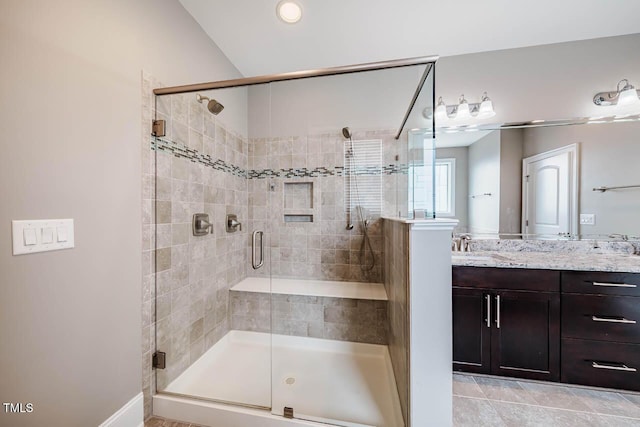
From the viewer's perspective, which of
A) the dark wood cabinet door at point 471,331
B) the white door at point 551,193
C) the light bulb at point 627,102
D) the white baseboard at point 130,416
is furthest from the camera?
the white door at point 551,193

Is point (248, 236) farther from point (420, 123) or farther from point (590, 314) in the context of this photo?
point (590, 314)

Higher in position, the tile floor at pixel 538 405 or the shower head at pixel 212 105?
the shower head at pixel 212 105

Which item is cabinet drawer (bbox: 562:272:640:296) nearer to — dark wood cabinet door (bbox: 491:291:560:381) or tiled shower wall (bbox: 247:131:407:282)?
dark wood cabinet door (bbox: 491:291:560:381)

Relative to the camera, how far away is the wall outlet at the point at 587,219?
1956 millimetres

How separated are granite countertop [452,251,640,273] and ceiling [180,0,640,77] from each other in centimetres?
179

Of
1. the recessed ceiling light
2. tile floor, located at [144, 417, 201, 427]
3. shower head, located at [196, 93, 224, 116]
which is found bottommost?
tile floor, located at [144, 417, 201, 427]

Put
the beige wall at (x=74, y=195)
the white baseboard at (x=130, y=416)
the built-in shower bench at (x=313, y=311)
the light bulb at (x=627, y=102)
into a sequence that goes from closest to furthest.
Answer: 1. the beige wall at (x=74, y=195)
2. the white baseboard at (x=130, y=416)
3. the light bulb at (x=627, y=102)
4. the built-in shower bench at (x=313, y=311)

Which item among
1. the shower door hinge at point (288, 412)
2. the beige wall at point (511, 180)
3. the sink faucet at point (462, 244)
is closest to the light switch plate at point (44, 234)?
the shower door hinge at point (288, 412)

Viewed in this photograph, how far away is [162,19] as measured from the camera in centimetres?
153

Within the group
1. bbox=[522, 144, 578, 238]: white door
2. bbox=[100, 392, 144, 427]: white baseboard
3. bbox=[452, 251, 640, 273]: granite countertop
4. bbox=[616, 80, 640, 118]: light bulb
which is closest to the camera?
bbox=[100, 392, 144, 427]: white baseboard

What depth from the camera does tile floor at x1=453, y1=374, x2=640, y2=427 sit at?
1.39 m

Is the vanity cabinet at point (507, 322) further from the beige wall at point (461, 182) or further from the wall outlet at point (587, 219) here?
the wall outlet at point (587, 219)

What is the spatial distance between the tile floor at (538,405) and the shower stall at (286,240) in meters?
0.49

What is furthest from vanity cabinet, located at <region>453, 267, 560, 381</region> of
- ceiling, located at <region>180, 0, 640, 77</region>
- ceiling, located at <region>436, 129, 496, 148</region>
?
ceiling, located at <region>180, 0, 640, 77</region>
